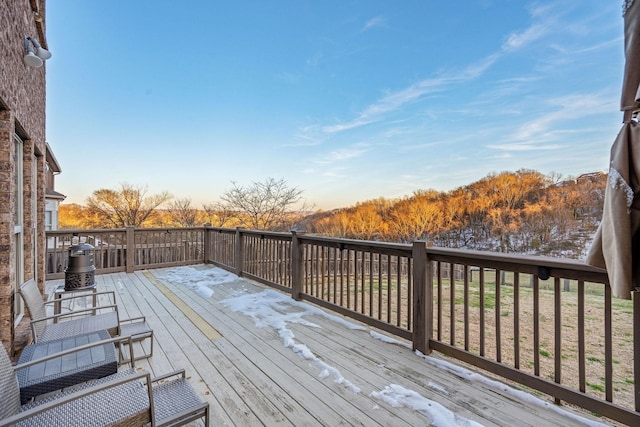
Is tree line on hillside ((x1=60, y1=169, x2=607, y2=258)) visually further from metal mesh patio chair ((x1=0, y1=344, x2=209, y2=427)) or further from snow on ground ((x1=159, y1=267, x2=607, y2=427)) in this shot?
metal mesh patio chair ((x1=0, y1=344, x2=209, y2=427))

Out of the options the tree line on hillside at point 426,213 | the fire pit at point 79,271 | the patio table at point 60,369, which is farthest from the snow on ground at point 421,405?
the tree line on hillside at point 426,213

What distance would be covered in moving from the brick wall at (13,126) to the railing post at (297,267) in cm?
296

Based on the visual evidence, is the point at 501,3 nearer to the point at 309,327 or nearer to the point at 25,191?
the point at 309,327

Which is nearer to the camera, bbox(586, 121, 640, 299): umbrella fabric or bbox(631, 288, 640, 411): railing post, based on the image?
bbox(586, 121, 640, 299): umbrella fabric

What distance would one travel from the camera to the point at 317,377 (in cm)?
239

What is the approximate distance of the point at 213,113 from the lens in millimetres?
11102

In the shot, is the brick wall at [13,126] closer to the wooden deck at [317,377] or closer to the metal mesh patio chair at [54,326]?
the metal mesh patio chair at [54,326]

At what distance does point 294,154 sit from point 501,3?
9.72 metres

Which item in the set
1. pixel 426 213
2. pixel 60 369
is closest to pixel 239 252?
pixel 60 369

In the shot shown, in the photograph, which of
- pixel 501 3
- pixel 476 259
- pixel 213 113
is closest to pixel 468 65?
pixel 501 3

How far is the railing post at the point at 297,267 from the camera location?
4473 millimetres

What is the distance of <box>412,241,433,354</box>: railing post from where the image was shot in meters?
2.74

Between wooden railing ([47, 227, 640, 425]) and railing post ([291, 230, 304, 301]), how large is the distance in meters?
0.02

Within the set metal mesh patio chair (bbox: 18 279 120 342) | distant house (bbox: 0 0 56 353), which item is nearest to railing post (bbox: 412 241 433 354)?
metal mesh patio chair (bbox: 18 279 120 342)
